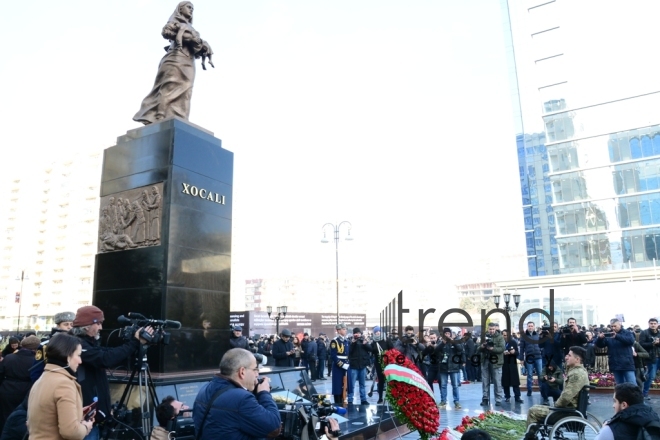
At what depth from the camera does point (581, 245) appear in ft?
143

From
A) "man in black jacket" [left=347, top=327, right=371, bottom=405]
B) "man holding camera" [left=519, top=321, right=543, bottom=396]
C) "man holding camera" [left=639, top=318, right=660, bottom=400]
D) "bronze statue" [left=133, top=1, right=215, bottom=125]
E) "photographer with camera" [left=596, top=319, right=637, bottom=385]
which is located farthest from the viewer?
"man holding camera" [left=519, top=321, right=543, bottom=396]

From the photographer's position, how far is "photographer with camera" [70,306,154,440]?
5.10 metres

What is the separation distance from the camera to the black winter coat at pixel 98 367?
510cm

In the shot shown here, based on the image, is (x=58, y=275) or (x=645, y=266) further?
(x=58, y=275)

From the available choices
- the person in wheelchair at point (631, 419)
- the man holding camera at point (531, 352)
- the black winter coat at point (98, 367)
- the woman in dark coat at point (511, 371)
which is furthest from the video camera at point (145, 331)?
the man holding camera at point (531, 352)

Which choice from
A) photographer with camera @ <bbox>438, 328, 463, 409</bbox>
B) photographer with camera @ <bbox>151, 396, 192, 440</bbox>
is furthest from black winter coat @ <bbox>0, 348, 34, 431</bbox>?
photographer with camera @ <bbox>438, 328, 463, 409</bbox>

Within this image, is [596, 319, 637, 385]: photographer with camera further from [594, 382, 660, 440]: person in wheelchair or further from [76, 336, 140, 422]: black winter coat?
[76, 336, 140, 422]: black winter coat

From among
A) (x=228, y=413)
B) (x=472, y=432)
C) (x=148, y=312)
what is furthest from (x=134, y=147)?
(x=472, y=432)

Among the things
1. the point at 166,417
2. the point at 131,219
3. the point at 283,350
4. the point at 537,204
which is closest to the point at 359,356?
the point at 283,350

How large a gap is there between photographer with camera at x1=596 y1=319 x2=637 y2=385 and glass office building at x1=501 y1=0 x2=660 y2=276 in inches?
1219

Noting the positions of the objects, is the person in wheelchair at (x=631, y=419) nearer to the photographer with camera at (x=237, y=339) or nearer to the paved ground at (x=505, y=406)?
the paved ground at (x=505, y=406)

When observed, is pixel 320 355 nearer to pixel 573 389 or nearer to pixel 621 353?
pixel 621 353

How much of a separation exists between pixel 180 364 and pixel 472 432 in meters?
5.87

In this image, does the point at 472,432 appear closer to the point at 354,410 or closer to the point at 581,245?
the point at 354,410
